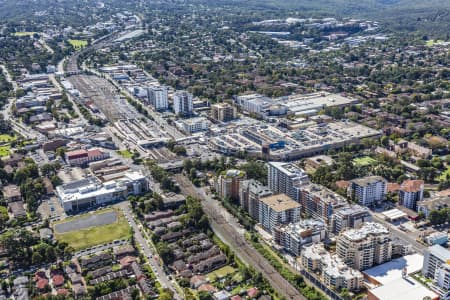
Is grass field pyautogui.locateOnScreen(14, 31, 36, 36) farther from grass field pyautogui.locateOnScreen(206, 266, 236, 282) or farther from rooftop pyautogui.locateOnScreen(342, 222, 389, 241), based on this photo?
rooftop pyautogui.locateOnScreen(342, 222, 389, 241)

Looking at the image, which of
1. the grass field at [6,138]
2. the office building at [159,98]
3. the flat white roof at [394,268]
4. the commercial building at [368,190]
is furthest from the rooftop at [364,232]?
the grass field at [6,138]

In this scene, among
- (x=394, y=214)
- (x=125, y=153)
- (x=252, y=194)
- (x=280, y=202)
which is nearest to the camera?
(x=280, y=202)

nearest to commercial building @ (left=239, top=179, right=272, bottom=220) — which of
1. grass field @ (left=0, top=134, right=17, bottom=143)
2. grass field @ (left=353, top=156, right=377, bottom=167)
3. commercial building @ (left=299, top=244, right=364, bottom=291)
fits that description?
commercial building @ (left=299, top=244, right=364, bottom=291)

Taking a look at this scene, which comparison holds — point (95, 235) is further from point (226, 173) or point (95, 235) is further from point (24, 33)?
point (24, 33)

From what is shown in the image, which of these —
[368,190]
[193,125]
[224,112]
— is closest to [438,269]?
[368,190]

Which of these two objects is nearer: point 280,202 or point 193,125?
point 280,202

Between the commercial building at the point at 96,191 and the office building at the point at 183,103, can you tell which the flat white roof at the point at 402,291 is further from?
the office building at the point at 183,103
